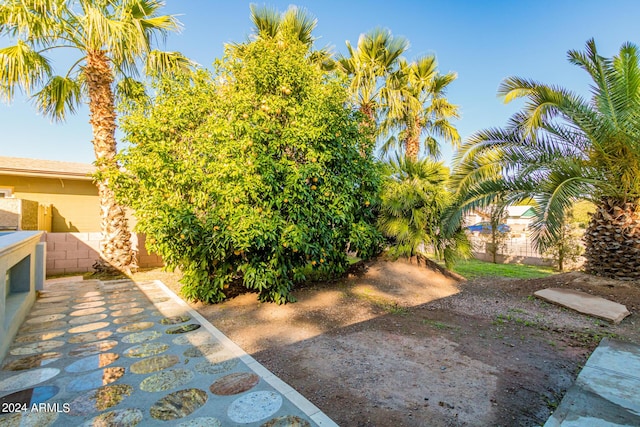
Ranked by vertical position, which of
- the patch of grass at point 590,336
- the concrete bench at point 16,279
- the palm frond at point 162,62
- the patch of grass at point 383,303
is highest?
the palm frond at point 162,62

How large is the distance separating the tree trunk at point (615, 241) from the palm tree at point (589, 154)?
14mm

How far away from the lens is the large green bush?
4547 millimetres

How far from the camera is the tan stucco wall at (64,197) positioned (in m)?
10.4

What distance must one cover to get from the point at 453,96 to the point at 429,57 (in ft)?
6.09

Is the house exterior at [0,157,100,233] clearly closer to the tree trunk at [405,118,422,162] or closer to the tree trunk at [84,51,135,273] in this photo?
the tree trunk at [84,51,135,273]

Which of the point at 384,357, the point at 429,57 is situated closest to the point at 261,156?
the point at 384,357

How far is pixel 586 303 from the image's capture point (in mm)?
5023

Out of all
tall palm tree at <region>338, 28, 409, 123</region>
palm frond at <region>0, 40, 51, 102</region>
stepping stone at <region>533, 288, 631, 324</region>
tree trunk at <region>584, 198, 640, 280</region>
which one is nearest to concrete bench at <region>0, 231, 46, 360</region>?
palm frond at <region>0, 40, 51, 102</region>

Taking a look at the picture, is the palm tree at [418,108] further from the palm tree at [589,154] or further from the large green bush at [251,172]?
the large green bush at [251,172]

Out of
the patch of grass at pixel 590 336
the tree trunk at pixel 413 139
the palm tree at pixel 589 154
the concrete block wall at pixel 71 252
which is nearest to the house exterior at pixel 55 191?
the concrete block wall at pixel 71 252

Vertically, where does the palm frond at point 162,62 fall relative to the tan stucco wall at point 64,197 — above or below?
above

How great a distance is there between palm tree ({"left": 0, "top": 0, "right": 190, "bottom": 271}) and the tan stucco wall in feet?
12.5

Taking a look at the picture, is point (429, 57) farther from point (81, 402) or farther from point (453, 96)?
point (81, 402)

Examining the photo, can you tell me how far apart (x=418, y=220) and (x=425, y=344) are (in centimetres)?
351
